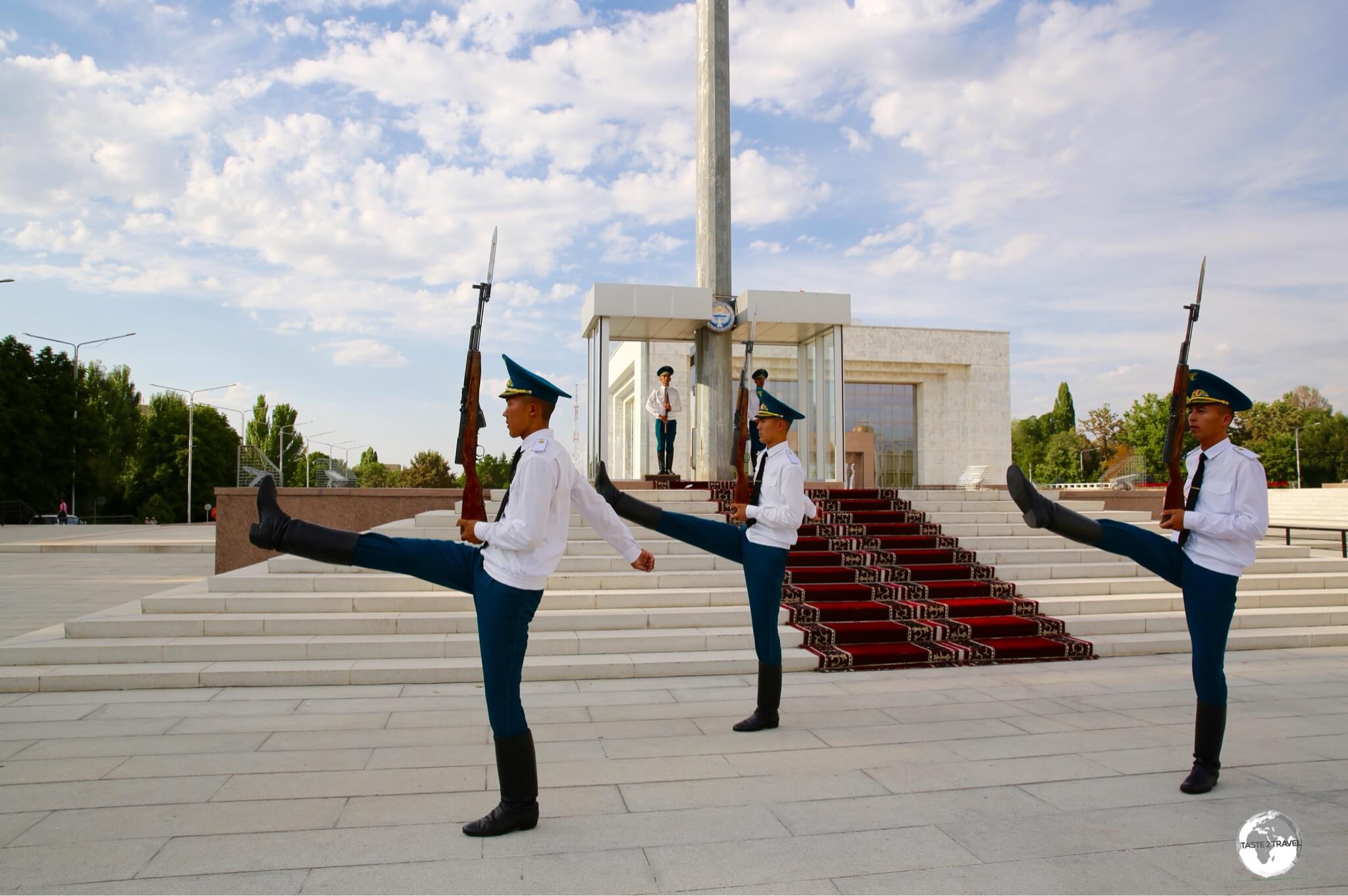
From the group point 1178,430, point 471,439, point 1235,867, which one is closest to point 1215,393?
point 1178,430

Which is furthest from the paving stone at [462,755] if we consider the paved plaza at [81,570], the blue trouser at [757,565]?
the paved plaza at [81,570]

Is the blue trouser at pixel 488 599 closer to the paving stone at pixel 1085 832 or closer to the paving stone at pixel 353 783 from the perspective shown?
the paving stone at pixel 353 783

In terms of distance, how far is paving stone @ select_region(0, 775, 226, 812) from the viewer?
373cm

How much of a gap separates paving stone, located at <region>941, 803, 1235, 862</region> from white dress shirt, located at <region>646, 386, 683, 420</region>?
954 centimetres

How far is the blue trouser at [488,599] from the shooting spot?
3.44 metres

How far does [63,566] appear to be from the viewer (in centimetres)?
1691

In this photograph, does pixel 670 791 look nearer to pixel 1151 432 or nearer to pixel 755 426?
pixel 755 426

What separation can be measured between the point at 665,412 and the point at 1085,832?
32.4 ft

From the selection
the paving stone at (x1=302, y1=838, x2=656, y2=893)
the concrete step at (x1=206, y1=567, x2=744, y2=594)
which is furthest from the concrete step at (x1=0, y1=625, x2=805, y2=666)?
the paving stone at (x1=302, y1=838, x2=656, y2=893)

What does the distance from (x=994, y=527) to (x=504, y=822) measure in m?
8.97

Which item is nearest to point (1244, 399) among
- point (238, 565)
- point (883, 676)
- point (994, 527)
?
point (883, 676)

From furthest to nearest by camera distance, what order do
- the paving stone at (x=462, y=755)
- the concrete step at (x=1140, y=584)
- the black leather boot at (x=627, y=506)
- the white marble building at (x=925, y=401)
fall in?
the white marble building at (x=925, y=401)
the concrete step at (x=1140, y=584)
the black leather boot at (x=627, y=506)
the paving stone at (x=462, y=755)

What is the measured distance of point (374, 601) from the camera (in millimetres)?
7434

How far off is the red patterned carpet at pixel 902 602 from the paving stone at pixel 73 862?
4.79m
